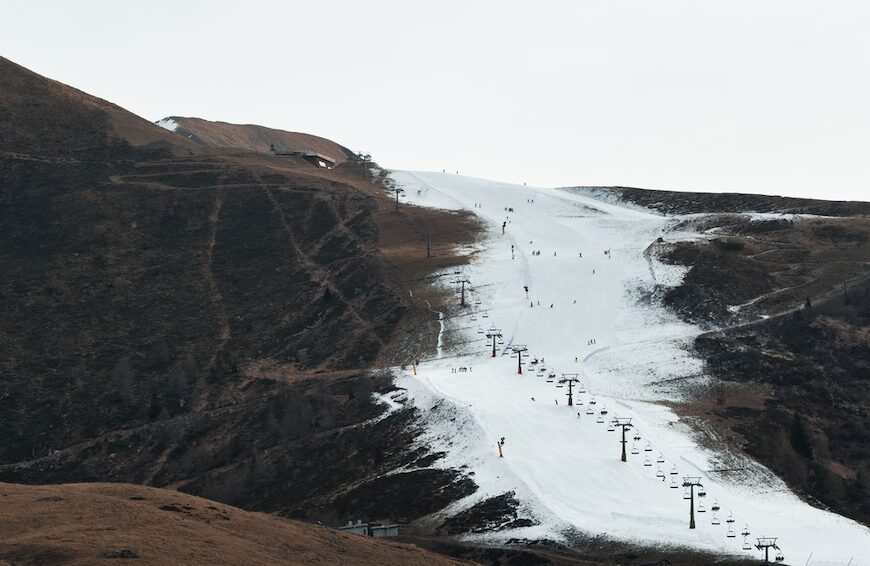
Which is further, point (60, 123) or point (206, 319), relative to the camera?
point (60, 123)

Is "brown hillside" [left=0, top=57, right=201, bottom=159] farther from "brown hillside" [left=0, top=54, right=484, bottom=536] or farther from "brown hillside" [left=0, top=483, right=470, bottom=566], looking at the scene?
"brown hillside" [left=0, top=483, right=470, bottom=566]

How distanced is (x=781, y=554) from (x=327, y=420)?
4594cm

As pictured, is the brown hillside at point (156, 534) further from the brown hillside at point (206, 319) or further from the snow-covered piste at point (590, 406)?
the brown hillside at point (206, 319)

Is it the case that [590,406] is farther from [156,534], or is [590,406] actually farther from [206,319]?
[206,319]

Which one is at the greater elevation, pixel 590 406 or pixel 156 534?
pixel 156 534

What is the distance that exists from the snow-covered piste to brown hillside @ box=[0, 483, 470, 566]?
1274 centimetres

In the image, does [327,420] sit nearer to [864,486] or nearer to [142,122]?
[864,486]

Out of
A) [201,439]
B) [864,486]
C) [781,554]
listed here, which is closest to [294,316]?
[201,439]

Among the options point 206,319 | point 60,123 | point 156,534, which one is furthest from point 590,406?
point 60,123

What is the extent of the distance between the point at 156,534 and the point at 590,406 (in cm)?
4474

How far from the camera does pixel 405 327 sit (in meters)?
112

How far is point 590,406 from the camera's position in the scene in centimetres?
8444

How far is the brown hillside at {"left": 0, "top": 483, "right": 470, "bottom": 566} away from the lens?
43.0 metres

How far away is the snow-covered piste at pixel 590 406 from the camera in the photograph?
63.0 meters
